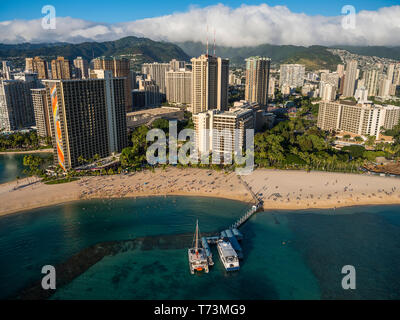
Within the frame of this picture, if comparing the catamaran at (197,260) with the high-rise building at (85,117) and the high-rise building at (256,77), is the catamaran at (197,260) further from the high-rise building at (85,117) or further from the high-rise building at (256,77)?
the high-rise building at (256,77)

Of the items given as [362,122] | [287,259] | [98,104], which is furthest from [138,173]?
[362,122]

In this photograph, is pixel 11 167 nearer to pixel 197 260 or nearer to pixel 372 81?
pixel 197 260

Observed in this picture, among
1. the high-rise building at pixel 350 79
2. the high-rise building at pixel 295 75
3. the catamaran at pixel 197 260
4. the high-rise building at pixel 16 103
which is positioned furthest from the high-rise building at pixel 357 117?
the high-rise building at pixel 295 75

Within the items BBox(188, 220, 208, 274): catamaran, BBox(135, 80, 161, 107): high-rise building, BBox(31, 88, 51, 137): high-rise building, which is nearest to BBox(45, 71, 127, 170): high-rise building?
BBox(31, 88, 51, 137): high-rise building
